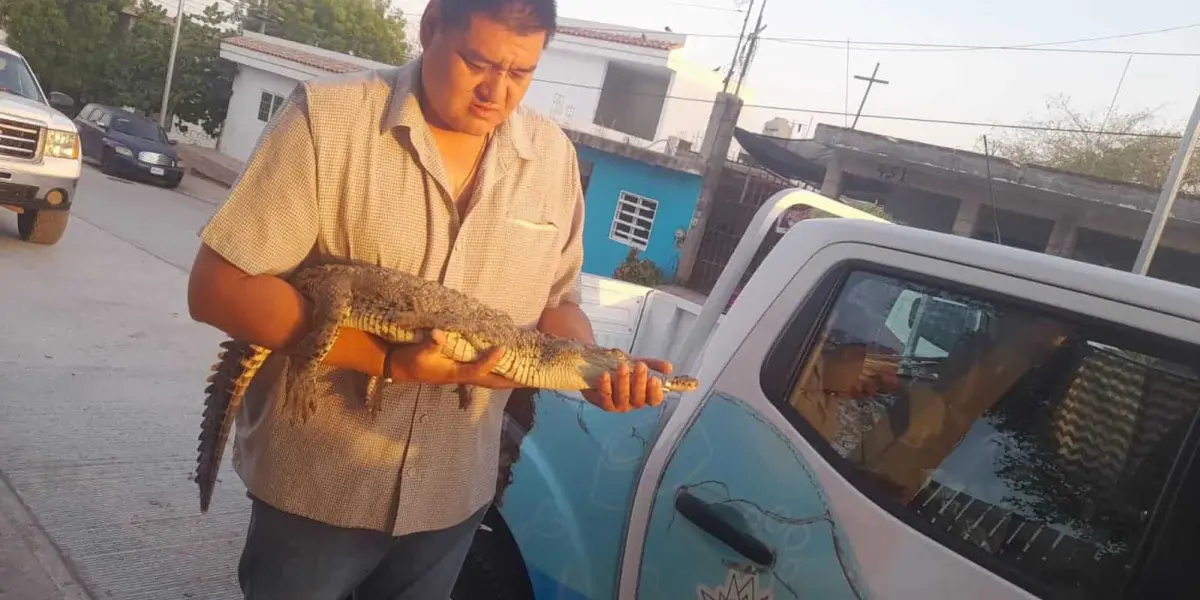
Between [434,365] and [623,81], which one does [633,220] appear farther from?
[434,365]

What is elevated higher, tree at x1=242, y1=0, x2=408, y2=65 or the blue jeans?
tree at x1=242, y1=0, x2=408, y2=65

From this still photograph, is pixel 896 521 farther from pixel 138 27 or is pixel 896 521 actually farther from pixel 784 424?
pixel 138 27

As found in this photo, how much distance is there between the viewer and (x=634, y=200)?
1689 cm

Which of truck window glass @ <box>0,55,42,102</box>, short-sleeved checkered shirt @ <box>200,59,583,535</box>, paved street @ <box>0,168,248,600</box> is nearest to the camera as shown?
short-sleeved checkered shirt @ <box>200,59,583,535</box>

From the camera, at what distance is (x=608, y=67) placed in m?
24.1

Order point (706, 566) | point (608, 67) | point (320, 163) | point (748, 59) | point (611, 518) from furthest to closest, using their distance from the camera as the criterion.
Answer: point (608, 67)
point (748, 59)
point (611, 518)
point (706, 566)
point (320, 163)

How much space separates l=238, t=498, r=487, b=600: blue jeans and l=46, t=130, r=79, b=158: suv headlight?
7.63m

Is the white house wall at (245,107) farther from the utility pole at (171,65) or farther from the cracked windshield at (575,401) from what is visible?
the cracked windshield at (575,401)

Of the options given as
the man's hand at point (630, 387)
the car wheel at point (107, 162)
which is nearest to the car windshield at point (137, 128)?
the car wheel at point (107, 162)

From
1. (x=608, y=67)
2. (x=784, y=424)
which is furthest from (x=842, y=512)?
(x=608, y=67)

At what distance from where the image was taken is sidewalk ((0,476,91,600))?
9.08 ft

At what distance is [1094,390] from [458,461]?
1375 millimetres

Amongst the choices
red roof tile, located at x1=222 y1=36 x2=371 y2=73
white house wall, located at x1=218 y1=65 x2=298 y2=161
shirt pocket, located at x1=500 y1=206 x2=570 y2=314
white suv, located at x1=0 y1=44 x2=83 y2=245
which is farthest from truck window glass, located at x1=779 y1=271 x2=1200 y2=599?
white house wall, located at x1=218 y1=65 x2=298 y2=161

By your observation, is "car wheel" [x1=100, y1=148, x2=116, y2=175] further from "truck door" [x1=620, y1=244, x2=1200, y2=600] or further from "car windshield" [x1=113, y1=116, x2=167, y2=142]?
"truck door" [x1=620, y1=244, x2=1200, y2=600]
